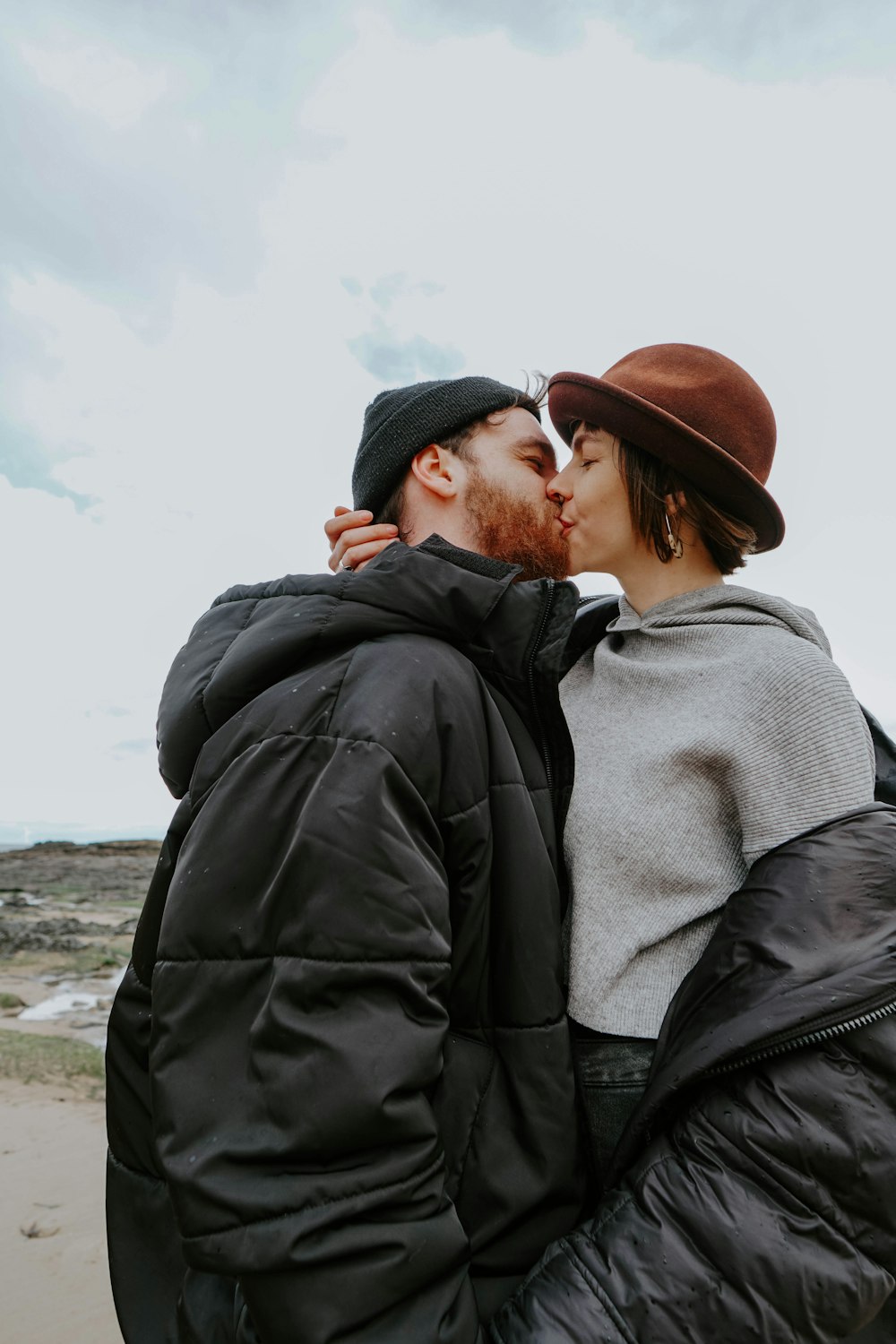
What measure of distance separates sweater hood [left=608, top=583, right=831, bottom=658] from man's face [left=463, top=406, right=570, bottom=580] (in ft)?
1.02

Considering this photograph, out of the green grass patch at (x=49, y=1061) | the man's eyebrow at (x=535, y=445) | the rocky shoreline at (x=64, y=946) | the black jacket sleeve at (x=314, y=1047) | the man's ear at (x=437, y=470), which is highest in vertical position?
the man's eyebrow at (x=535, y=445)

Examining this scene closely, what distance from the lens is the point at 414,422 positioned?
8.27 ft

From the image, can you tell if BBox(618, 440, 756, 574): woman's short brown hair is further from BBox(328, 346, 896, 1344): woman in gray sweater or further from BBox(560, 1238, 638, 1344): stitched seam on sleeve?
BBox(560, 1238, 638, 1344): stitched seam on sleeve

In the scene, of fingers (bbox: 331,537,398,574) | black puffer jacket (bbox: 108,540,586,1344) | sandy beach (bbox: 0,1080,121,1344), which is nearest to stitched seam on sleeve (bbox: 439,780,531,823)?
black puffer jacket (bbox: 108,540,586,1344)

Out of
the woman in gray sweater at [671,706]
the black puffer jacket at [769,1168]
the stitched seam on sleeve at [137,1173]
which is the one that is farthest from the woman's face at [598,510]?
the stitched seam on sleeve at [137,1173]

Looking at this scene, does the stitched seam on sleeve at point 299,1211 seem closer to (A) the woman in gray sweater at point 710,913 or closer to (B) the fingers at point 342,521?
(A) the woman in gray sweater at point 710,913

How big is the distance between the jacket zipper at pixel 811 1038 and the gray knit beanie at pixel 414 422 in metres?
1.76

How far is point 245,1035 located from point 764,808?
898 millimetres

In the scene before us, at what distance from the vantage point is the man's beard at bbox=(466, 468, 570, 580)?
216cm

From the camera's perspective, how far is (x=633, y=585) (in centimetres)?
→ 204

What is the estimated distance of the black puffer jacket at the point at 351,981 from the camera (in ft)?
3.80

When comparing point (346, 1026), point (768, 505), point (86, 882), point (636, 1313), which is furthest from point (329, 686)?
point (86, 882)

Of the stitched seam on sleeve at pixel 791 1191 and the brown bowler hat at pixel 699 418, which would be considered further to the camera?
the brown bowler hat at pixel 699 418

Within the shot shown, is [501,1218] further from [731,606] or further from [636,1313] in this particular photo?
[731,606]
